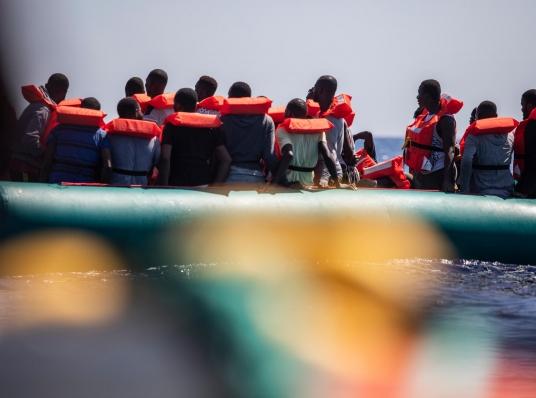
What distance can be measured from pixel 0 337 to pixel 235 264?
2555 mm

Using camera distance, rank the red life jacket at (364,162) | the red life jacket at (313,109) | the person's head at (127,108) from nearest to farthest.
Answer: the person's head at (127,108)
the red life jacket at (313,109)
the red life jacket at (364,162)

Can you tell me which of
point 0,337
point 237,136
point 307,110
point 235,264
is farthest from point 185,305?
point 307,110

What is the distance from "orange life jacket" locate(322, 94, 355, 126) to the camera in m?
7.92

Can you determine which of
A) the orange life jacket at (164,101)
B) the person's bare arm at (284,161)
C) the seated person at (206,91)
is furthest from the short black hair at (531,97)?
the orange life jacket at (164,101)

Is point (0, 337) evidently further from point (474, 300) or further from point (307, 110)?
point (307, 110)

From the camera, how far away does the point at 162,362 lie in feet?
14.5

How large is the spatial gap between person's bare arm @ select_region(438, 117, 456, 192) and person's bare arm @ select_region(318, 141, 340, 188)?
1.13m

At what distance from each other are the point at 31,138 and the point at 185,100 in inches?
54.4

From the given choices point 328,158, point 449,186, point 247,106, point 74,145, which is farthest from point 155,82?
point 449,186

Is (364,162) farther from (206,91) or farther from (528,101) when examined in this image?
(206,91)

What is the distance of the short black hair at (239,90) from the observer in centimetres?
782

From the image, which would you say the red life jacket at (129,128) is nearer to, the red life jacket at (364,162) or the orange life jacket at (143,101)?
the orange life jacket at (143,101)

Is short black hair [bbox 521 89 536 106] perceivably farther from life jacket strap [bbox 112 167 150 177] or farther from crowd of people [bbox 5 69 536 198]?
life jacket strap [bbox 112 167 150 177]

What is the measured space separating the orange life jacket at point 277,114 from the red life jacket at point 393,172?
1.40 metres
